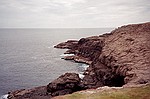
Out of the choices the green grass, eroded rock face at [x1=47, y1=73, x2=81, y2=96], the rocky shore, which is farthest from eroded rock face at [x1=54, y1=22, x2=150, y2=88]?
the green grass

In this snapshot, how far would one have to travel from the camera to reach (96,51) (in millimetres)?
128375

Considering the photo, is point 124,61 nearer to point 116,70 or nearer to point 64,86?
point 116,70

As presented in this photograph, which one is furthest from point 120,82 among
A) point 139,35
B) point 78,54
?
point 78,54

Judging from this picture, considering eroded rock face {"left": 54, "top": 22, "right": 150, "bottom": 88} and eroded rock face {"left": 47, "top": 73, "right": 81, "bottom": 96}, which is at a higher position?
eroded rock face {"left": 54, "top": 22, "right": 150, "bottom": 88}

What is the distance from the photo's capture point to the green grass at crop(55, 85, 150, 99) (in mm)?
35278

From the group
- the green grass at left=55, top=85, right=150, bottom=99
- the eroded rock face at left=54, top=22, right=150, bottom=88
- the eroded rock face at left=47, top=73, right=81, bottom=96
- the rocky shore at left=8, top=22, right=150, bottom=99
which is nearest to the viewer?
the green grass at left=55, top=85, right=150, bottom=99

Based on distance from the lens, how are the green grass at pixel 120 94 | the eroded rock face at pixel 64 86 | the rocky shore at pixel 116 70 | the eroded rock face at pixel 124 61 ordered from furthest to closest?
the eroded rock face at pixel 64 86, the rocky shore at pixel 116 70, the eroded rock face at pixel 124 61, the green grass at pixel 120 94

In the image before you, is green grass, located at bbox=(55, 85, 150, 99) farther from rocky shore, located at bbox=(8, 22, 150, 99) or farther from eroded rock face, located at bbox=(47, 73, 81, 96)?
eroded rock face, located at bbox=(47, 73, 81, 96)

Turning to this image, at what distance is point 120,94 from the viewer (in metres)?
36.3

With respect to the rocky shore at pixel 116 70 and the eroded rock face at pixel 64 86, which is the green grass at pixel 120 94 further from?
the eroded rock face at pixel 64 86

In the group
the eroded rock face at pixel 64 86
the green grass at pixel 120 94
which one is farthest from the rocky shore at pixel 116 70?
the green grass at pixel 120 94

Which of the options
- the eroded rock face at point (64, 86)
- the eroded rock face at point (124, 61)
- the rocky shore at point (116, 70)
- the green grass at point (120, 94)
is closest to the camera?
the green grass at point (120, 94)

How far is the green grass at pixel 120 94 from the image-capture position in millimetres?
35278

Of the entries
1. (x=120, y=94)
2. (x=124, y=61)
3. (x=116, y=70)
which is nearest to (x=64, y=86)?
(x=116, y=70)
